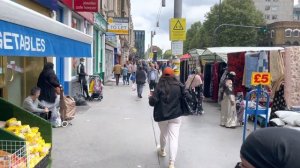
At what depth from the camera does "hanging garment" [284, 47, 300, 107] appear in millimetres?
8820

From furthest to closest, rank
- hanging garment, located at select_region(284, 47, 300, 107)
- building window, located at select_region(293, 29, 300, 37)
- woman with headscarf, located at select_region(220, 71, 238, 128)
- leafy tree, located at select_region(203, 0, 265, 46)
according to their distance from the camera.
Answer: building window, located at select_region(293, 29, 300, 37) → leafy tree, located at select_region(203, 0, 265, 46) → woman with headscarf, located at select_region(220, 71, 238, 128) → hanging garment, located at select_region(284, 47, 300, 107)

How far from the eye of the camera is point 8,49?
11.3ft

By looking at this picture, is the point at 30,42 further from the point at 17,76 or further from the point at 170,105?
the point at 17,76

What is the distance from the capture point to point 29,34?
12.8 feet

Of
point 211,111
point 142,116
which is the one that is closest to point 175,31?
point 142,116

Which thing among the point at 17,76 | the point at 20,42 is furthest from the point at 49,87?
the point at 20,42

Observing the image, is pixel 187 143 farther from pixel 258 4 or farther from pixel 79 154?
pixel 258 4

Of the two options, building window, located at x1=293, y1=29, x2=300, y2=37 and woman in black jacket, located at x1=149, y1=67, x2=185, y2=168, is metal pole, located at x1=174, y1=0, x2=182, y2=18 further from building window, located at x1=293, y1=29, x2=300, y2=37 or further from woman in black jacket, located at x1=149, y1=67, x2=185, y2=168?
building window, located at x1=293, y1=29, x2=300, y2=37

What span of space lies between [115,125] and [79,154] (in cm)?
308

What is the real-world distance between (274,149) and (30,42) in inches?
120

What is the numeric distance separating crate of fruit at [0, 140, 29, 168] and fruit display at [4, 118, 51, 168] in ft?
0.34

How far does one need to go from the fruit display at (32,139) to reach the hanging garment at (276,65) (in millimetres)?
6453

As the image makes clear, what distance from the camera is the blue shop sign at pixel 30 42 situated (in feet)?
11.1

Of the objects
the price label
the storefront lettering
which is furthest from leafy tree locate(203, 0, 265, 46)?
the storefront lettering
